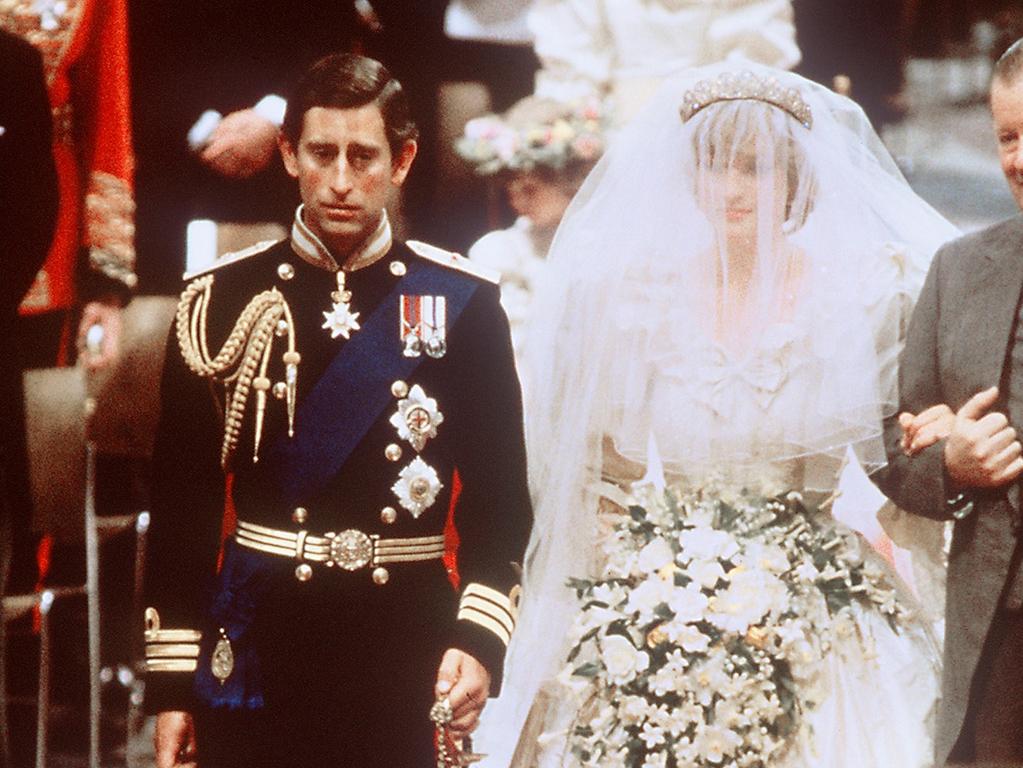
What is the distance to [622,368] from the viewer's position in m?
2.58

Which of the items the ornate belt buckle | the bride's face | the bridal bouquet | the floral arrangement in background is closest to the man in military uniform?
the ornate belt buckle

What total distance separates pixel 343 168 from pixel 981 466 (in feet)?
3.47

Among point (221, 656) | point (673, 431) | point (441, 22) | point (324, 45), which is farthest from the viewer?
point (441, 22)

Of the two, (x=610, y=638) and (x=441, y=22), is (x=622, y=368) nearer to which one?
(x=610, y=638)

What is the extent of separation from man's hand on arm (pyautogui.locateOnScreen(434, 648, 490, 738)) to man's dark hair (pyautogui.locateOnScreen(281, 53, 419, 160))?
0.72m

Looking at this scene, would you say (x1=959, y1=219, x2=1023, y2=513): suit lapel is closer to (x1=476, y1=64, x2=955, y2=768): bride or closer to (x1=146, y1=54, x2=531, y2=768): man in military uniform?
(x1=476, y1=64, x2=955, y2=768): bride

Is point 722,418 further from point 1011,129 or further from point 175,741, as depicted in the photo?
point 175,741

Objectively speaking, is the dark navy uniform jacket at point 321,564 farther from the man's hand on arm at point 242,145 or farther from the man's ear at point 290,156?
the man's hand on arm at point 242,145

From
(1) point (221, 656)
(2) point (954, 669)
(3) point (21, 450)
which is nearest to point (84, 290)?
(3) point (21, 450)

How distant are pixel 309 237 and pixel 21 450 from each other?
3.35ft

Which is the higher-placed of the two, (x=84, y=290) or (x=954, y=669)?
(x=84, y=290)

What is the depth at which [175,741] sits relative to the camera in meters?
2.04

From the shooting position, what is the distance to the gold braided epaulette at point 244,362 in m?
2.13

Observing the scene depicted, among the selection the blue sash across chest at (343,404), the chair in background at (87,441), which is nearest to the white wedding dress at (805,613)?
the blue sash across chest at (343,404)
